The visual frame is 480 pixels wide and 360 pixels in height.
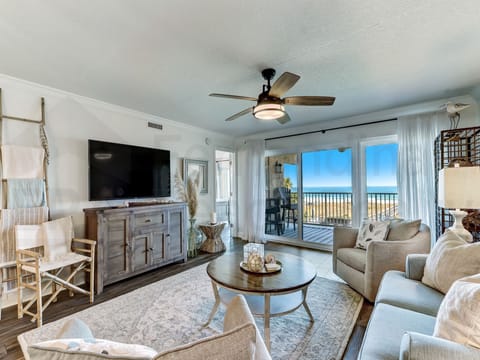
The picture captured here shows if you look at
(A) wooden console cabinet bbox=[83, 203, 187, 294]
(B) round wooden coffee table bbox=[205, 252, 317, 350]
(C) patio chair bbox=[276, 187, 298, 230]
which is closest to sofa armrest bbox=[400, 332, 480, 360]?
(B) round wooden coffee table bbox=[205, 252, 317, 350]

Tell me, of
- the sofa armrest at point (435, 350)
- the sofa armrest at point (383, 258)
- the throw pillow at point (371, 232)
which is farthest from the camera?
the throw pillow at point (371, 232)

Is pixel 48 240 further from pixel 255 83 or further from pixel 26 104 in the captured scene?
pixel 255 83

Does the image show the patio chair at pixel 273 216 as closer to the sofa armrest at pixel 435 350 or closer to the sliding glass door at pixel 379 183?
the sliding glass door at pixel 379 183

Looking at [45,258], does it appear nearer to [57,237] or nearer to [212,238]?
[57,237]

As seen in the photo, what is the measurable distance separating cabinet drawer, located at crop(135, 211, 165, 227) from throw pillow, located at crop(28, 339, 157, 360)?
8.90 feet

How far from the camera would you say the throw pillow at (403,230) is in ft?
8.54

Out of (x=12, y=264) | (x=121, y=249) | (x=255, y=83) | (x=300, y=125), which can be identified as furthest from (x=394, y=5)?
(x=12, y=264)

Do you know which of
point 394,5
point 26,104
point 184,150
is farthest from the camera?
point 184,150

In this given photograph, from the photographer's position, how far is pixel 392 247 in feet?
7.92

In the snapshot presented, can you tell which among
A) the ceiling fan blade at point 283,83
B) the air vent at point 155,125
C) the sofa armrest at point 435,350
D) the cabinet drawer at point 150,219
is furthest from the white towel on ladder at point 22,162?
the sofa armrest at point 435,350

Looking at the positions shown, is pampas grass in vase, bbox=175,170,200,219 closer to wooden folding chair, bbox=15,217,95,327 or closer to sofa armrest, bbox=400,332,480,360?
wooden folding chair, bbox=15,217,95,327

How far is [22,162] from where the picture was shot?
2.59 m

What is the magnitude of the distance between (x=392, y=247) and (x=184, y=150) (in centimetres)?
361

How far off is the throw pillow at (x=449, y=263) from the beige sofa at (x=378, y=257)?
480 millimetres
